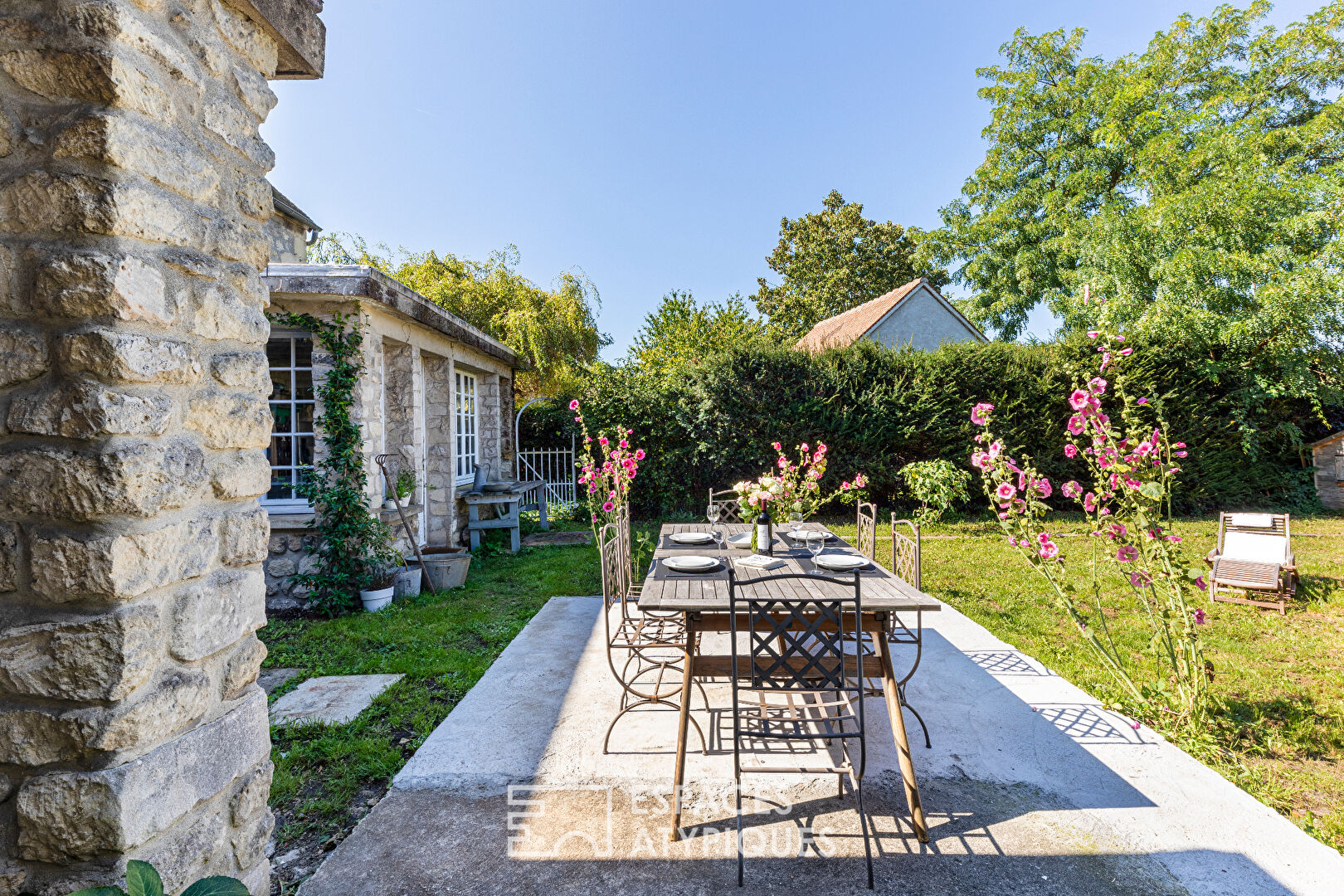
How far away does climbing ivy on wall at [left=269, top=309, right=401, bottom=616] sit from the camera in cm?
518

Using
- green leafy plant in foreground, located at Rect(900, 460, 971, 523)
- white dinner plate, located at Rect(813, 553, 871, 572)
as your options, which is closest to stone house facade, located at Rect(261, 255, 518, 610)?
white dinner plate, located at Rect(813, 553, 871, 572)

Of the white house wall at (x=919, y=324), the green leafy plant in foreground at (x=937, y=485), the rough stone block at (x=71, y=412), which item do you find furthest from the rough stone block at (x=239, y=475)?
the white house wall at (x=919, y=324)

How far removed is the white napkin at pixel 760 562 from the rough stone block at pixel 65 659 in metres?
2.64

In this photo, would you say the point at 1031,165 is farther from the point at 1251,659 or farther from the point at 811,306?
the point at 1251,659

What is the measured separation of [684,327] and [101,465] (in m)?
15.0

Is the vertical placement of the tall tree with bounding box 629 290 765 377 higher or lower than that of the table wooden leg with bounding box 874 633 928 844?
higher

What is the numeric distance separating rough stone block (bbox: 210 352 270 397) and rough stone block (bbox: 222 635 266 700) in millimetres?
628

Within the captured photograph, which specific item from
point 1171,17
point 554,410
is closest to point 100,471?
point 554,410

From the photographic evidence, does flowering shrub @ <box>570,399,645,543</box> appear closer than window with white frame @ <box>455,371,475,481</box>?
Yes

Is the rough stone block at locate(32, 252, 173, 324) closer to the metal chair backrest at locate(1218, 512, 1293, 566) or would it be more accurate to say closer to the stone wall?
the stone wall

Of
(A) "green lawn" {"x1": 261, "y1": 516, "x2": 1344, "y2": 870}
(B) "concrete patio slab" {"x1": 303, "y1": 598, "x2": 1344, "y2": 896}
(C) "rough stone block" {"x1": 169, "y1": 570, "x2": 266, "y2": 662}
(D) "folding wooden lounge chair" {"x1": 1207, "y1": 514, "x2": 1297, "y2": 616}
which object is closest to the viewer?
(C) "rough stone block" {"x1": 169, "y1": 570, "x2": 266, "y2": 662}

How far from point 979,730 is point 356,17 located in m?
4.95

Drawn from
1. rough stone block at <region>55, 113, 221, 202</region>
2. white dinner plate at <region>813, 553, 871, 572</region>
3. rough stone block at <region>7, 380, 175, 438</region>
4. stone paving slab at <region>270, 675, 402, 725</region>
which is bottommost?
stone paving slab at <region>270, 675, 402, 725</region>

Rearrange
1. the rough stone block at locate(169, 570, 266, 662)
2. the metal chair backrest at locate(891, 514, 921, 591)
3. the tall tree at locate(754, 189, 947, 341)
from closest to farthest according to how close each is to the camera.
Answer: the rough stone block at locate(169, 570, 266, 662)
the metal chair backrest at locate(891, 514, 921, 591)
the tall tree at locate(754, 189, 947, 341)
